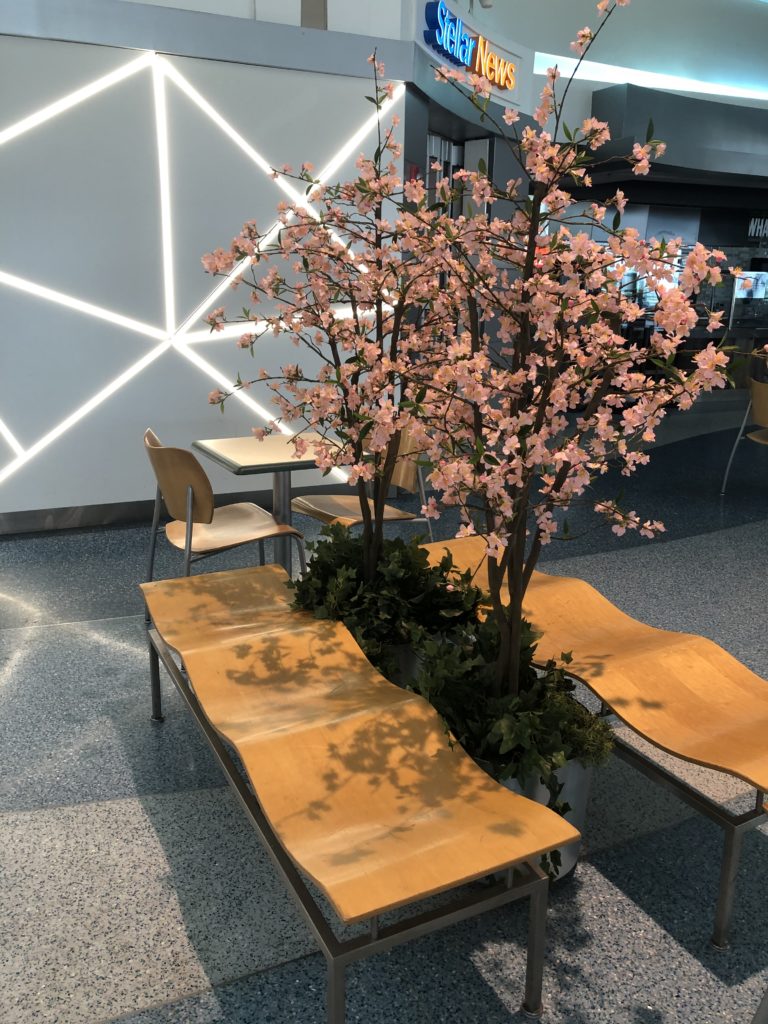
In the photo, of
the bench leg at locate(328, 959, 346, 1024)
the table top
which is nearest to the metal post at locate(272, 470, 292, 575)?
the table top

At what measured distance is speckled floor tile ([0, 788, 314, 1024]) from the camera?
172 centimetres

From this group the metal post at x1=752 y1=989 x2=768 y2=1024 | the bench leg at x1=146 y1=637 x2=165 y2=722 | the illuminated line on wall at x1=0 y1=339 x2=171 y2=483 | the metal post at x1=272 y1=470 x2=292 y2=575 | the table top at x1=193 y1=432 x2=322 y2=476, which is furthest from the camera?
the illuminated line on wall at x1=0 y1=339 x2=171 y2=483

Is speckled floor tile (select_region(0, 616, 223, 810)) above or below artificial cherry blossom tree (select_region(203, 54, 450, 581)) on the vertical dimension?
below

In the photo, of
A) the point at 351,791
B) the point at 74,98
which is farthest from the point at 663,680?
the point at 74,98

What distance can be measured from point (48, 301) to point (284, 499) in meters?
2.12

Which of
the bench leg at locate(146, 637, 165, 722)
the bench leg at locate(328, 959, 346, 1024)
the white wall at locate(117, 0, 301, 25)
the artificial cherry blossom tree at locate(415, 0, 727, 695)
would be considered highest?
the white wall at locate(117, 0, 301, 25)

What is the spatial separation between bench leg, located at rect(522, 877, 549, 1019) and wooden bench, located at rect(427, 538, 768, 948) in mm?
473

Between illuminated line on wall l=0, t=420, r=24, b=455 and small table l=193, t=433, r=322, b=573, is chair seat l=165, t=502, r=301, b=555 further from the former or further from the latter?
illuminated line on wall l=0, t=420, r=24, b=455

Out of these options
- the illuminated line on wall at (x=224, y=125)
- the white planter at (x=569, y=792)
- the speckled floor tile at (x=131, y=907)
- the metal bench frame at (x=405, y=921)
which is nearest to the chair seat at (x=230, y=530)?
the speckled floor tile at (x=131, y=907)

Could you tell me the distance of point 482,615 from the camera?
2.63 meters

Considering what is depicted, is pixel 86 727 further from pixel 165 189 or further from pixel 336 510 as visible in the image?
pixel 165 189

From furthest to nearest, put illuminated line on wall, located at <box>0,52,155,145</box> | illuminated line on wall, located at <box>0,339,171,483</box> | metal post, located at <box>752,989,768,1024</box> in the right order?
→ illuminated line on wall, located at <box>0,339,171,483</box> → illuminated line on wall, located at <box>0,52,155,145</box> → metal post, located at <box>752,989,768,1024</box>

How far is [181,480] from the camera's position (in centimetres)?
319

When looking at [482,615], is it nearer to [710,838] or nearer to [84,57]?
[710,838]
